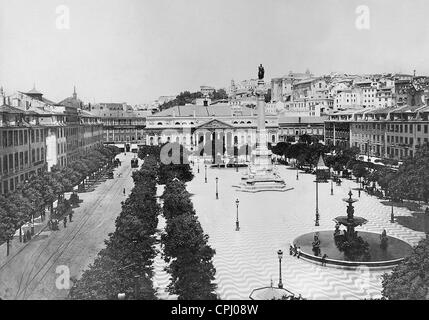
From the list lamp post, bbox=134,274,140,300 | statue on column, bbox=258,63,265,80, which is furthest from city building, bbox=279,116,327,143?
lamp post, bbox=134,274,140,300

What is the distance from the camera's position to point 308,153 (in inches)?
2849

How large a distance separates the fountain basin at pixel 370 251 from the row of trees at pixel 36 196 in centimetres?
1766

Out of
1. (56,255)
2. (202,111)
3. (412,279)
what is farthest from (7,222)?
(202,111)

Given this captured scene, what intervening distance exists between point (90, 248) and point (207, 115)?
84863 mm

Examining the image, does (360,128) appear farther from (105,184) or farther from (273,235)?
(273,235)

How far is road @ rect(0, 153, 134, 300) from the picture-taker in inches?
848

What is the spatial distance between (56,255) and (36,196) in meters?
8.34

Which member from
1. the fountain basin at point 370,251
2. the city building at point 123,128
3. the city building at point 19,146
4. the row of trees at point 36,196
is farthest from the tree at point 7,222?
the city building at point 123,128

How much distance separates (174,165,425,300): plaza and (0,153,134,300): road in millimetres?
5571

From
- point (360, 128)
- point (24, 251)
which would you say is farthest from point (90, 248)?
point (360, 128)

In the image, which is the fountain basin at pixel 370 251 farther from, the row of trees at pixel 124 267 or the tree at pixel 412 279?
the row of trees at pixel 124 267

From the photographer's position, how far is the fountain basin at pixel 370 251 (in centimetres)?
2538

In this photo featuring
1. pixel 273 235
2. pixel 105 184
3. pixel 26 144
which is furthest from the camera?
pixel 105 184

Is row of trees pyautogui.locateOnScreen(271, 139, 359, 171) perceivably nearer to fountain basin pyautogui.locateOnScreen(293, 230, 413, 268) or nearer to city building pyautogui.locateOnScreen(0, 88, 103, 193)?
fountain basin pyautogui.locateOnScreen(293, 230, 413, 268)
